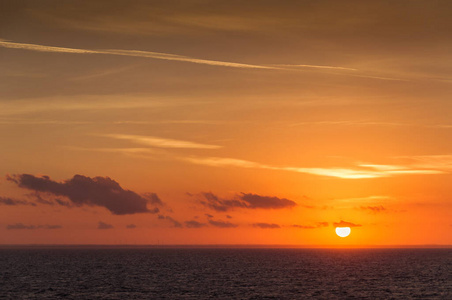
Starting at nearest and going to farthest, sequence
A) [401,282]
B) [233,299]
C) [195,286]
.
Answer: [233,299], [195,286], [401,282]

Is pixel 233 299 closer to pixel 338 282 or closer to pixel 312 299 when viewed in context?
pixel 312 299

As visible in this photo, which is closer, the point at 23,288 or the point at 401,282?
the point at 23,288

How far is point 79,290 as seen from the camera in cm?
12331

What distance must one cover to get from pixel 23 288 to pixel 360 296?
6606 centimetres

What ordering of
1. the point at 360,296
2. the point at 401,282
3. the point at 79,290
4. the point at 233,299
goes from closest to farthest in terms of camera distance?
the point at 233,299 → the point at 360,296 → the point at 79,290 → the point at 401,282

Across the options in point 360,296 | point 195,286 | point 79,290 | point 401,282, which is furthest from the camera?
point 401,282

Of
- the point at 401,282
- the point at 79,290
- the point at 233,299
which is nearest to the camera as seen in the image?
the point at 233,299

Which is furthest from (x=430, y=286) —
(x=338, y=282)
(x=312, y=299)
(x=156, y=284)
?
(x=156, y=284)

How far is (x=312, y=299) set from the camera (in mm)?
108625

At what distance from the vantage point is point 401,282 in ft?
474

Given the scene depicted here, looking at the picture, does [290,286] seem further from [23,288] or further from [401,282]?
[23,288]

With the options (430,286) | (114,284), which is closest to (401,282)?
(430,286)

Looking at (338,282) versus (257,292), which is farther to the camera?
(338,282)

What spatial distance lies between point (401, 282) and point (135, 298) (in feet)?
218
